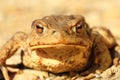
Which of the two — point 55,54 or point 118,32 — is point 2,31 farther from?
point 55,54

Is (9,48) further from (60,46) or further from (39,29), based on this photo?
(60,46)

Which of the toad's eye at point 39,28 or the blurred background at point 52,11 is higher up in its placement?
the toad's eye at point 39,28

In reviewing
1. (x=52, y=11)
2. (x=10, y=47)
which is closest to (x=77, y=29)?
(x=10, y=47)

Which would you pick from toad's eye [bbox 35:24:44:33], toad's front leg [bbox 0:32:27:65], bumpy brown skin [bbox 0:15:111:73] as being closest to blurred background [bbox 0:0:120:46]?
bumpy brown skin [bbox 0:15:111:73]

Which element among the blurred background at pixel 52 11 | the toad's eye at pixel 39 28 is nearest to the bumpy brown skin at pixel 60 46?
the toad's eye at pixel 39 28

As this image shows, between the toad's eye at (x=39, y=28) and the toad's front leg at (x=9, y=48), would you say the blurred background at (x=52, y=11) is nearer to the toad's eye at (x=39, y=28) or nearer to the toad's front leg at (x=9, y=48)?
the toad's front leg at (x=9, y=48)

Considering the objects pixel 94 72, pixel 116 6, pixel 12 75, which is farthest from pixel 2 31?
pixel 94 72

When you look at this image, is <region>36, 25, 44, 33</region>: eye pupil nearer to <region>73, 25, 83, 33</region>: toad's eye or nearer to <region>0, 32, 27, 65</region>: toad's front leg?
<region>73, 25, 83, 33</region>: toad's eye
